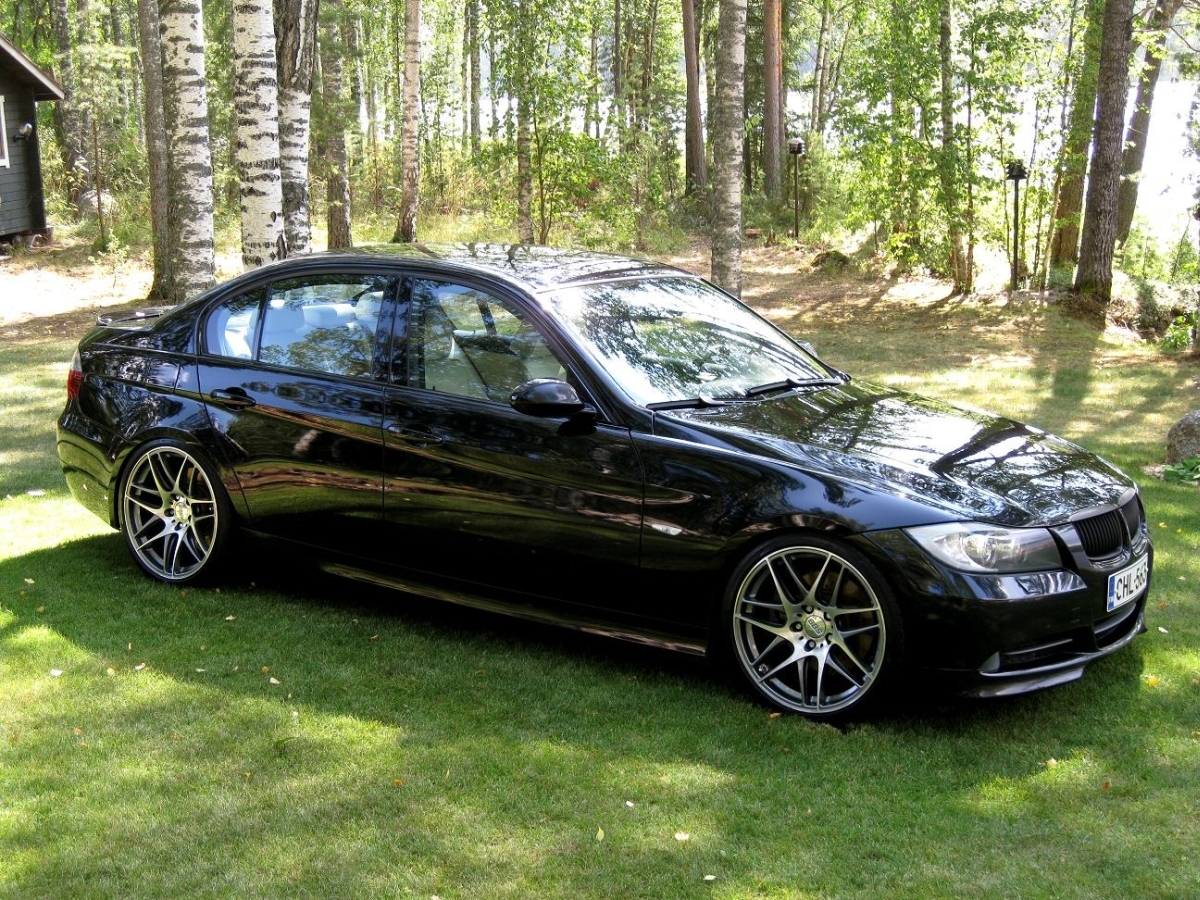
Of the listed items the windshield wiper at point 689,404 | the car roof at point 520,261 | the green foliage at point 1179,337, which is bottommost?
the green foliage at point 1179,337

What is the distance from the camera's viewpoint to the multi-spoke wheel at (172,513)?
18.9 feet

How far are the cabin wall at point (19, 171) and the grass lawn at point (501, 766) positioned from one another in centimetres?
2048

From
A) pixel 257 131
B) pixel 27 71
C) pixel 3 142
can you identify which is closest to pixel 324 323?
pixel 257 131

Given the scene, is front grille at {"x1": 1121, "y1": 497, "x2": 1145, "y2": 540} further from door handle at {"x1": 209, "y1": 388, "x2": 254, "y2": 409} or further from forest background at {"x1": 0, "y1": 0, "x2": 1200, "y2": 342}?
forest background at {"x1": 0, "y1": 0, "x2": 1200, "y2": 342}

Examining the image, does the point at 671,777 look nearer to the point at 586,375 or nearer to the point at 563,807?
the point at 563,807

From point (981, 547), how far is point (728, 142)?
9.77 m

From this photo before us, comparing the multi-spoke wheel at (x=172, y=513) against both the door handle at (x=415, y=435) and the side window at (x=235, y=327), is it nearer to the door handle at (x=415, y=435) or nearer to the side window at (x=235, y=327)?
the side window at (x=235, y=327)

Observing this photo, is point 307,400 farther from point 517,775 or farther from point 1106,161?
point 1106,161

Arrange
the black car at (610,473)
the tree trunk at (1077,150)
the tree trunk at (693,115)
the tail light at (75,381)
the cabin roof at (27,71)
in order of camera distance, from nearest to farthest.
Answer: the black car at (610,473) < the tail light at (75,381) < the tree trunk at (1077,150) < the cabin roof at (27,71) < the tree trunk at (693,115)

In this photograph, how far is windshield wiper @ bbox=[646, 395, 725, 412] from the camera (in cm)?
477

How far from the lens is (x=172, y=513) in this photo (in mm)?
5902

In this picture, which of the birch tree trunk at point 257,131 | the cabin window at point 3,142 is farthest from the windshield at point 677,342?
the cabin window at point 3,142

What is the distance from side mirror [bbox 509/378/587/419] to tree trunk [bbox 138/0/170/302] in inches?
553

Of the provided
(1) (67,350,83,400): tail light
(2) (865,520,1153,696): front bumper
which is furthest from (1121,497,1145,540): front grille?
(1) (67,350,83,400): tail light
